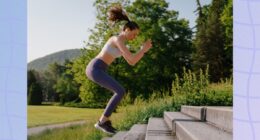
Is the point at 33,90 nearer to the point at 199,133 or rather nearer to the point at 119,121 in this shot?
the point at 119,121

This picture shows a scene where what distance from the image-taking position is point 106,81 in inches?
103

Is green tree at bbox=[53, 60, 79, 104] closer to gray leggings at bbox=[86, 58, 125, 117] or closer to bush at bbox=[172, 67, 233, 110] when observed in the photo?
bush at bbox=[172, 67, 233, 110]

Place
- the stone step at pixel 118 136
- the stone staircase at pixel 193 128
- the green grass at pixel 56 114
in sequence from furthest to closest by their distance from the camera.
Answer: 1. the green grass at pixel 56 114
2. the stone step at pixel 118 136
3. the stone staircase at pixel 193 128

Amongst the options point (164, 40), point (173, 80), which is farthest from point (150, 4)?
point (173, 80)

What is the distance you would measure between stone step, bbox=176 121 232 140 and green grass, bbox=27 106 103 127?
66 centimetres

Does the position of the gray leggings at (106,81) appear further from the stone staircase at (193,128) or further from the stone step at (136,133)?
the stone step at (136,133)

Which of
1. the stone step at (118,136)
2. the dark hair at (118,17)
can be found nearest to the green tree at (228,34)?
the stone step at (118,136)

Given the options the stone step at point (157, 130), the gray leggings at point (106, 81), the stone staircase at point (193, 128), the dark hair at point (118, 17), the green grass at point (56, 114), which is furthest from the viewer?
the green grass at point (56, 114)

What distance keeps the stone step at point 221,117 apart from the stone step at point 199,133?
0.04m

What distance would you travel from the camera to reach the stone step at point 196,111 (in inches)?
156

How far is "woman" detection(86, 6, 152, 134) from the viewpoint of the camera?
2.61 m

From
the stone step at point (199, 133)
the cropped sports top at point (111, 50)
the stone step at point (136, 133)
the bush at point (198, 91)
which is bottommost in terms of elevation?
the stone step at point (136, 133)

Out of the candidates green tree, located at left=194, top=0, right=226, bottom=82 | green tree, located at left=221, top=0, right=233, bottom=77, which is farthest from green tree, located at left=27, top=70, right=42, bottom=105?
green tree, located at left=221, top=0, right=233, bottom=77
